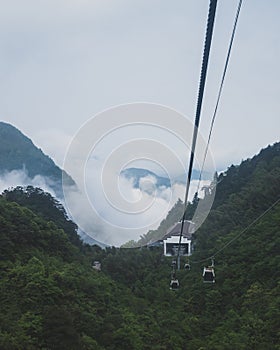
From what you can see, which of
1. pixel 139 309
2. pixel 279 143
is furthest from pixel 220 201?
pixel 139 309

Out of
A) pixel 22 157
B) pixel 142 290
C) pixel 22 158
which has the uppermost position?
pixel 22 157

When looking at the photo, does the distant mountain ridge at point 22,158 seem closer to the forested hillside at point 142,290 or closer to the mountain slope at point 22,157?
the mountain slope at point 22,157

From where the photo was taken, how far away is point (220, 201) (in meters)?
21.1

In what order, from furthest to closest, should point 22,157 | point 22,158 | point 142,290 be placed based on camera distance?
point 22,157
point 22,158
point 142,290

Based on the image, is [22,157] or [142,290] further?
[22,157]

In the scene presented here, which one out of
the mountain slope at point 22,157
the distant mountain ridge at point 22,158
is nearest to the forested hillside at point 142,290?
the distant mountain ridge at point 22,158

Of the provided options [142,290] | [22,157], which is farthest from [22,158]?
[142,290]

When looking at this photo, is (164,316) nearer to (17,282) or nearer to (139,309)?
(139,309)

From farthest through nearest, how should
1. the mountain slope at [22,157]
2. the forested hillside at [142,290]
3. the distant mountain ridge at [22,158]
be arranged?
the mountain slope at [22,157] < the distant mountain ridge at [22,158] < the forested hillside at [142,290]

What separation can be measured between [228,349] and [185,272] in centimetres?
587

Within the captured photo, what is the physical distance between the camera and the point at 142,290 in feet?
44.6

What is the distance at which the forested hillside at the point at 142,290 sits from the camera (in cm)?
880

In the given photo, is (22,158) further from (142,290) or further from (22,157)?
(142,290)

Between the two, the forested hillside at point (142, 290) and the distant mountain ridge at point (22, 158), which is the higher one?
the distant mountain ridge at point (22, 158)
